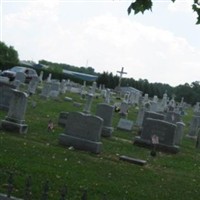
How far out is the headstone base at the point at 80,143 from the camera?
13492 millimetres

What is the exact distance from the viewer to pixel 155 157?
14.8 m

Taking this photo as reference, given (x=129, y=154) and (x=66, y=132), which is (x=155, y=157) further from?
(x=66, y=132)

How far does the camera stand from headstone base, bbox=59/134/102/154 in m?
13.5

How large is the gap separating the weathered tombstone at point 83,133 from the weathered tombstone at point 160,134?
345cm

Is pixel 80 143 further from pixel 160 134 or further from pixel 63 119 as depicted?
pixel 63 119

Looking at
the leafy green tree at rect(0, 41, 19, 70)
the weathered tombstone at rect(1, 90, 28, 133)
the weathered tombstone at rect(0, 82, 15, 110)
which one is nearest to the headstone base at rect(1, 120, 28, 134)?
the weathered tombstone at rect(1, 90, 28, 133)

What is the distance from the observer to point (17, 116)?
48.3 ft

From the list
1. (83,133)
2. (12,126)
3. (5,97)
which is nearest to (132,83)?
(5,97)

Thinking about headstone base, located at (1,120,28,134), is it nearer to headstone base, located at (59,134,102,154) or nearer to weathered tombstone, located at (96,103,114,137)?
headstone base, located at (59,134,102,154)

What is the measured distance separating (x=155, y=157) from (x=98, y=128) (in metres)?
2.20

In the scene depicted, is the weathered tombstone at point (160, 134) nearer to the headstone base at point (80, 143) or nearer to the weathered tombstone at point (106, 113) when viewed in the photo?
the weathered tombstone at point (106, 113)

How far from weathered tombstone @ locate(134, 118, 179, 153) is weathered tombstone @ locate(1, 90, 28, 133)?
4248 millimetres

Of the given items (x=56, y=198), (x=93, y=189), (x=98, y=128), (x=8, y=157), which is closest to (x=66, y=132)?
(x=98, y=128)

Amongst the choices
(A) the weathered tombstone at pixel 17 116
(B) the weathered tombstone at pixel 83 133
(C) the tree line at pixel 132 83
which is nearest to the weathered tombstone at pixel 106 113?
(A) the weathered tombstone at pixel 17 116
